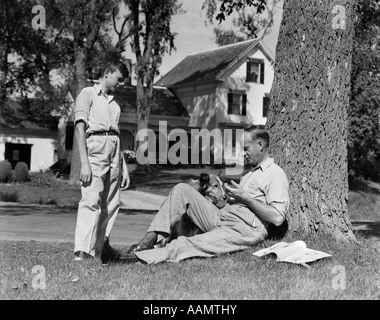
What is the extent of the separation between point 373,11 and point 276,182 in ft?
87.5

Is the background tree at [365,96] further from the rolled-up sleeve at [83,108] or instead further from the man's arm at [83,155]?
the man's arm at [83,155]

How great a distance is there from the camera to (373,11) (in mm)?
31281

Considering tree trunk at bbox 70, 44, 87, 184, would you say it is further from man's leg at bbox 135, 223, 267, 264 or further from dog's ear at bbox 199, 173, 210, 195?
man's leg at bbox 135, 223, 267, 264

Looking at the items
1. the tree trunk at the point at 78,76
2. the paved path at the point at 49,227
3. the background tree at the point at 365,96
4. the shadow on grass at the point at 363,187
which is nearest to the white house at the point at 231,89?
the shadow on grass at the point at 363,187

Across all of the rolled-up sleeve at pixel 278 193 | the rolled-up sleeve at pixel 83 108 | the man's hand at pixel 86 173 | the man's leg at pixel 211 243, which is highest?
the rolled-up sleeve at pixel 83 108

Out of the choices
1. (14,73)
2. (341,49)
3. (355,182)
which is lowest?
(355,182)

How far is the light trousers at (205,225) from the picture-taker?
6418 mm

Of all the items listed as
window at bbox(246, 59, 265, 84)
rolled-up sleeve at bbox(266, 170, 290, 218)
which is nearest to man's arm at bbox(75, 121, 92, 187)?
rolled-up sleeve at bbox(266, 170, 290, 218)

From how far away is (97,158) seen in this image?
20.7 ft

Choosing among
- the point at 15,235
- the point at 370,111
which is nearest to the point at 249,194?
the point at 15,235

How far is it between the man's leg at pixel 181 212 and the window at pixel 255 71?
43212 mm
